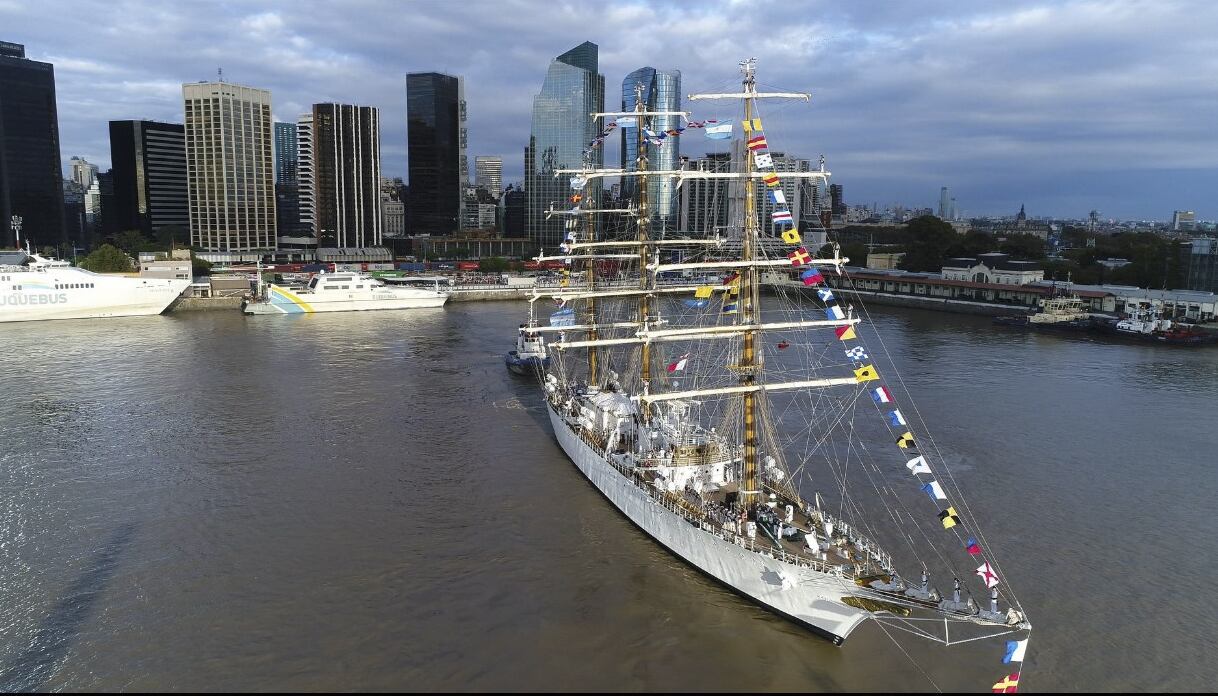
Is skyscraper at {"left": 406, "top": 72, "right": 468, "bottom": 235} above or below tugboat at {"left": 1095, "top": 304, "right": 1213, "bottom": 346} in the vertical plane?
above

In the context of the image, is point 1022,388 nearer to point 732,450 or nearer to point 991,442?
point 991,442

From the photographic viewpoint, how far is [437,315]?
7562cm

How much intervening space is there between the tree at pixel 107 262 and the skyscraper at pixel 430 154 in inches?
3600

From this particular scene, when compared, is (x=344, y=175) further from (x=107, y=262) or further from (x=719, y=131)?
(x=719, y=131)

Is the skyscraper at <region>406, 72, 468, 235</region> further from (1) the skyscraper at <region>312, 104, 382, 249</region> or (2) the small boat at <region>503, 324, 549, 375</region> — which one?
(2) the small boat at <region>503, 324, 549, 375</region>

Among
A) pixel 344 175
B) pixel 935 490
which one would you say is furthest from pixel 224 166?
pixel 935 490

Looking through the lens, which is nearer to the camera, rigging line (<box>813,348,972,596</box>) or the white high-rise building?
rigging line (<box>813,348,972,596</box>)

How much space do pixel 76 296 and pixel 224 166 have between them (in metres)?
79.8

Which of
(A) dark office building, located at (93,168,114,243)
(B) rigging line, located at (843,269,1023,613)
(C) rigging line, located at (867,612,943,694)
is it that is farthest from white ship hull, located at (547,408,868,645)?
(A) dark office building, located at (93,168,114,243)

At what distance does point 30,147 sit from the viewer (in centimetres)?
14700

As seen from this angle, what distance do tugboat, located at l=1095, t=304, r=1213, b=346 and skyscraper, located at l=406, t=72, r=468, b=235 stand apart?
14680 centimetres

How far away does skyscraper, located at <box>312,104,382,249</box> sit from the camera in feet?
534

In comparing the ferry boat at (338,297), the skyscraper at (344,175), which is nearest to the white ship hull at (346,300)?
the ferry boat at (338,297)

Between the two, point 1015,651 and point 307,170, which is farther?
point 307,170
